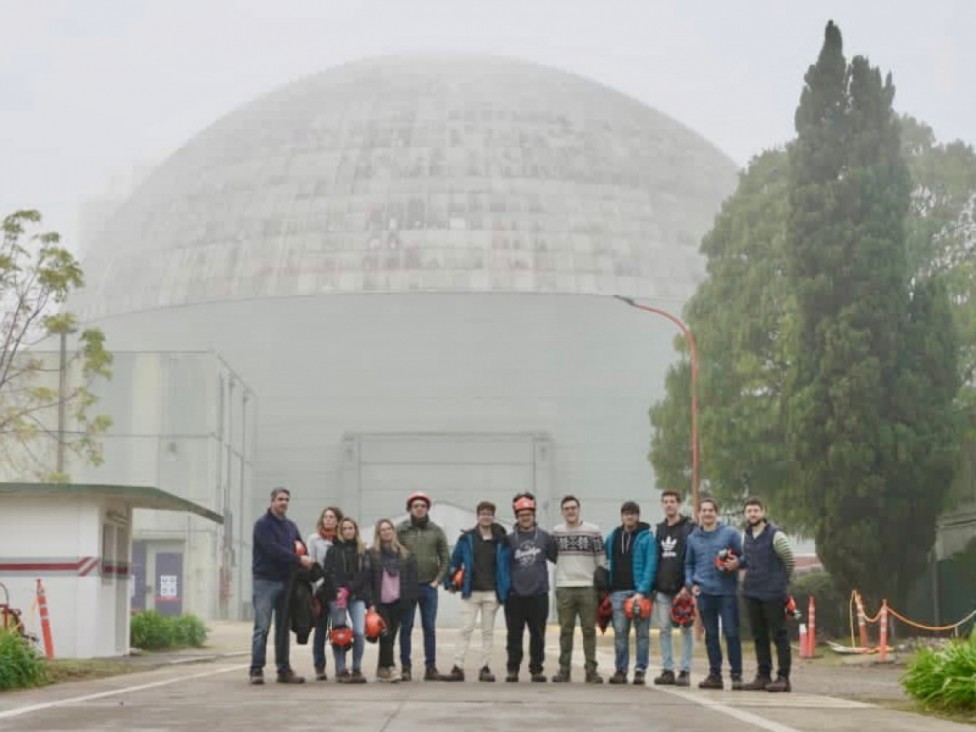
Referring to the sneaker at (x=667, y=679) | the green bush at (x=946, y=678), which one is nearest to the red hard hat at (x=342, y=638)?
the sneaker at (x=667, y=679)

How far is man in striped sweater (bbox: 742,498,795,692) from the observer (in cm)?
1783

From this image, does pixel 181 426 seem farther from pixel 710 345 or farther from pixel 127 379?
pixel 710 345

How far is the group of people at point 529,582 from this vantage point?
1814 cm

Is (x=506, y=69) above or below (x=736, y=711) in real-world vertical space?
above

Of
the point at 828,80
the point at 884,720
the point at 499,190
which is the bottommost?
the point at 884,720

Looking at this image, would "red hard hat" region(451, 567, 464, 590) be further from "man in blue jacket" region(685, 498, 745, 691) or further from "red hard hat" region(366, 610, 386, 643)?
"man in blue jacket" region(685, 498, 745, 691)

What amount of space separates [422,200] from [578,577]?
190ft

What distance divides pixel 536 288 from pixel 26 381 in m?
21.7

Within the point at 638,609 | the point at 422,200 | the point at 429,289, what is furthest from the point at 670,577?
the point at 422,200

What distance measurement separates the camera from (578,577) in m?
19.0

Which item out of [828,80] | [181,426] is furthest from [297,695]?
[181,426]

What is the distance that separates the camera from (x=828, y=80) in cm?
3641

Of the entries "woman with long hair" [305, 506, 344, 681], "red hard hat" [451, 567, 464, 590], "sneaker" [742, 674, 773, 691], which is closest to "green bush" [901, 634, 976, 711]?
"sneaker" [742, 674, 773, 691]

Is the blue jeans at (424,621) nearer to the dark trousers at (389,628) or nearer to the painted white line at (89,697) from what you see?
the dark trousers at (389,628)
